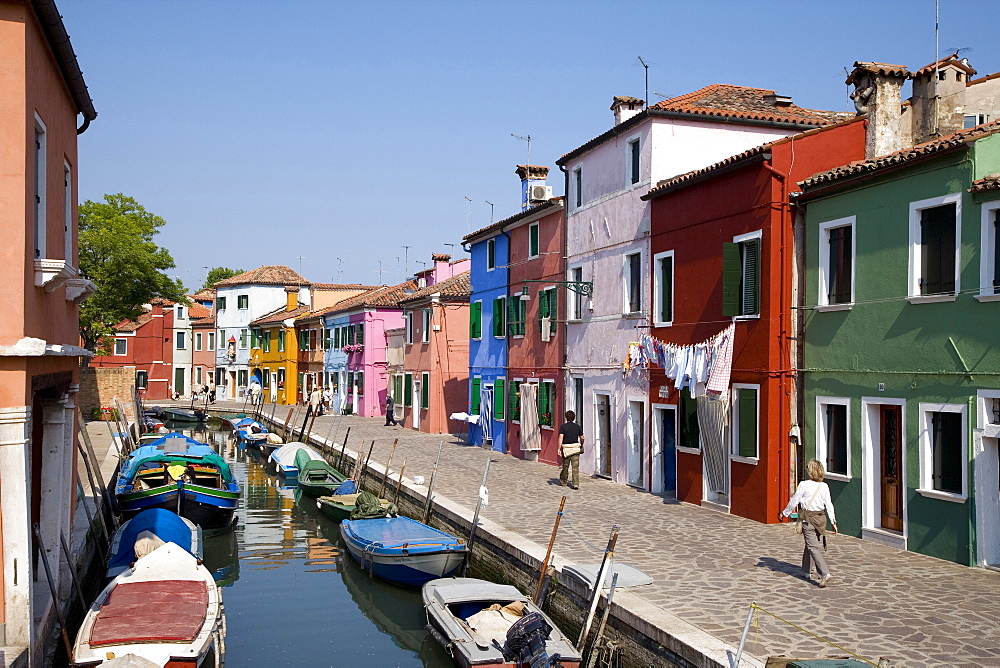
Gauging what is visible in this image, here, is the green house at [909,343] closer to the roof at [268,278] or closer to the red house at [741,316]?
the red house at [741,316]

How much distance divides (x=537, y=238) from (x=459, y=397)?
1232 centimetres

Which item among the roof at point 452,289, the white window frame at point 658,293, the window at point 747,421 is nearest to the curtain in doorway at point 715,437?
the window at point 747,421

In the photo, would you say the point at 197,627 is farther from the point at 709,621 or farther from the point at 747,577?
the point at 747,577

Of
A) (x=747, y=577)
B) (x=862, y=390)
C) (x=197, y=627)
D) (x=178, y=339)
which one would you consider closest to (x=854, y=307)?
(x=862, y=390)

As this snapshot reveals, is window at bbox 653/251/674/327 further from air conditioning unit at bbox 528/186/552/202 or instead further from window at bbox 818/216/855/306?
air conditioning unit at bbox 528/186/552/202

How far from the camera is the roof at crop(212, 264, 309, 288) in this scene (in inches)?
2699

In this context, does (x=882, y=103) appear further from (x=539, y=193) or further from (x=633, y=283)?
(x=539, y=193)

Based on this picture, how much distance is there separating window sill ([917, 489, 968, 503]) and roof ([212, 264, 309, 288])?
5933 centimetres

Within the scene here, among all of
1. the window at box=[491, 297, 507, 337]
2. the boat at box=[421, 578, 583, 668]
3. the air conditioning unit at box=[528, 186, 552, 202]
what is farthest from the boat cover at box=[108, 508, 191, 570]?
the air conditioning unit at box=[528, 186, 552, 202]

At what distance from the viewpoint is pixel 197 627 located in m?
11.2

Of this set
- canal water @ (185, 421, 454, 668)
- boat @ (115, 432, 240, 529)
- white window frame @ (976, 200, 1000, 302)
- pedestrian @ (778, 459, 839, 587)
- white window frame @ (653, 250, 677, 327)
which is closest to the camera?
pedestrian @ (778, 459, 839, 587)

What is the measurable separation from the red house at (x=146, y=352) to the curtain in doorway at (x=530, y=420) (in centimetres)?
4819

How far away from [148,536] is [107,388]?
32834mm

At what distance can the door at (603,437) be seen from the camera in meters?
23.3
